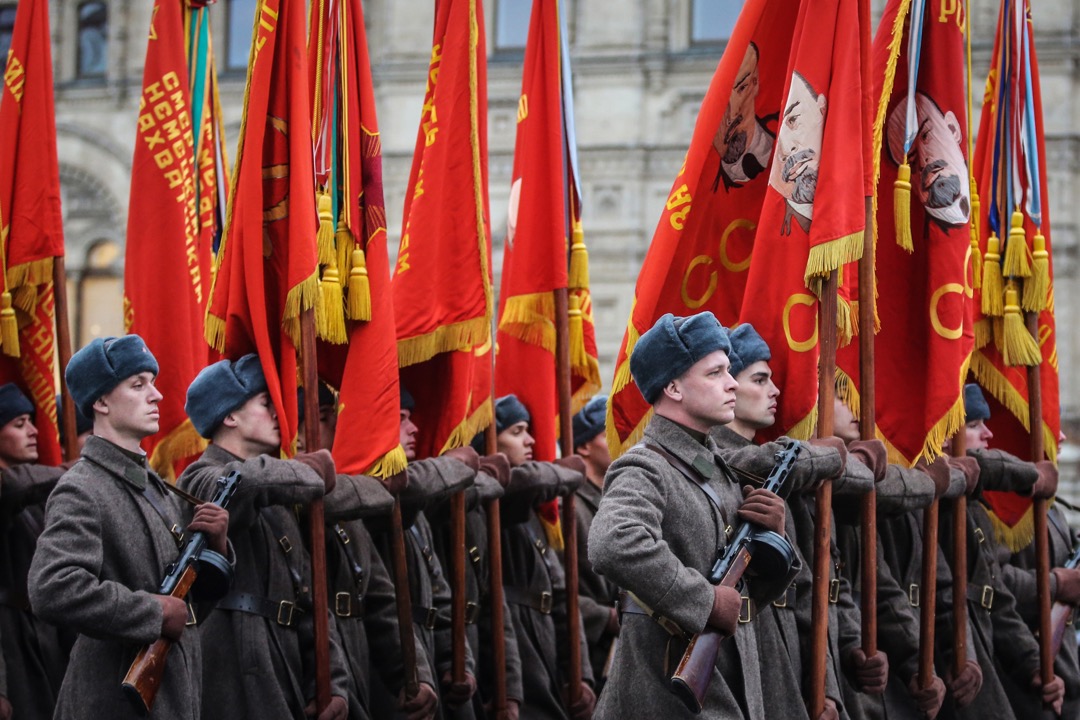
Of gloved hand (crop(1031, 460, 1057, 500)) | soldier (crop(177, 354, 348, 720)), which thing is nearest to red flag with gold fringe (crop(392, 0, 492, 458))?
soldier (crop(177, 354, 348, 720))

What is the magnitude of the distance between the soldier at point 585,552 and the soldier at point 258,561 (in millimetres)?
2299

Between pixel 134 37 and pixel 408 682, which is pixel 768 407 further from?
pixel 134 37

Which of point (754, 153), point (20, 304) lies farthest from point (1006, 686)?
point (20, 304)

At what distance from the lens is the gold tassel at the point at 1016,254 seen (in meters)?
7.66

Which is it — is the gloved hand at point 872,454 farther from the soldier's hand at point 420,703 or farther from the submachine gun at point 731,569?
the soldier's hand at point 420,703

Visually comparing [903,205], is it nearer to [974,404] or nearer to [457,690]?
[974,404]

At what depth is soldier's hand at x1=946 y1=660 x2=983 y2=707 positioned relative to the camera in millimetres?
6996

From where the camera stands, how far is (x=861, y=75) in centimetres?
628

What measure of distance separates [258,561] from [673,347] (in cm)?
173

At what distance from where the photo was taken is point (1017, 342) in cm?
750

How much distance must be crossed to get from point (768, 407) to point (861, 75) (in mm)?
1376

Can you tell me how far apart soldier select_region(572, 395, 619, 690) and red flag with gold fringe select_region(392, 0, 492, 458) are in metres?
1.09

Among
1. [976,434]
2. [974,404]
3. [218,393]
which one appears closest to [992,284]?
[974,404]

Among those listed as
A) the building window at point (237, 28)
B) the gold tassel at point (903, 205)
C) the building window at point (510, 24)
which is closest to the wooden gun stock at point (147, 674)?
the gold tassel at point (903, 205)
